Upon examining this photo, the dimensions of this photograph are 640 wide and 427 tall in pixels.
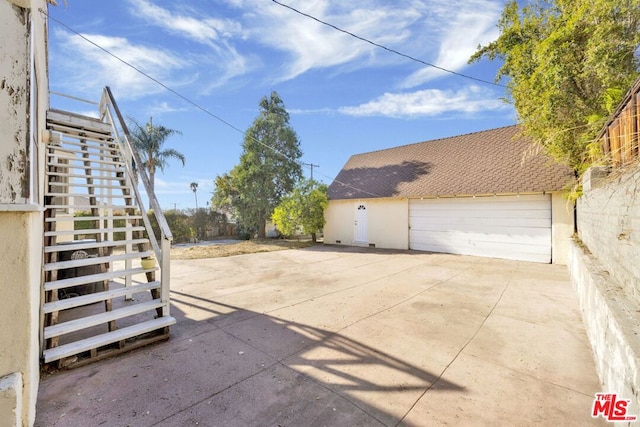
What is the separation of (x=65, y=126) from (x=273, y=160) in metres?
11.2

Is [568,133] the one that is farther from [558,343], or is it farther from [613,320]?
[613,320]

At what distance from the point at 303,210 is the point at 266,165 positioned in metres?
4.20

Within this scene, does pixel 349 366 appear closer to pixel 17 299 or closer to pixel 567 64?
pixel 17 299

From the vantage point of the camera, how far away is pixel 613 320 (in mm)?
2033

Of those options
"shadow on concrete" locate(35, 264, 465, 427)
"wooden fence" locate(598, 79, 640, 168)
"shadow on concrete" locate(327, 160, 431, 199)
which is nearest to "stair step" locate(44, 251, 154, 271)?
"shadow on concrete" locate(35, 264, 465, 427)

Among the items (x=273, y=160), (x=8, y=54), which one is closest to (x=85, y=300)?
(x=8, y=54)

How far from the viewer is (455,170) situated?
11164 mm

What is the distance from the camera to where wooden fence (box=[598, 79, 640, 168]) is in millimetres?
2665

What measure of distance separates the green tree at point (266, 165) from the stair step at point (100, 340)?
512 inches

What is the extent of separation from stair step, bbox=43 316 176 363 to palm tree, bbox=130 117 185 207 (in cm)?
1799

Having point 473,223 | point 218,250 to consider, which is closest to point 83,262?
point 218,250

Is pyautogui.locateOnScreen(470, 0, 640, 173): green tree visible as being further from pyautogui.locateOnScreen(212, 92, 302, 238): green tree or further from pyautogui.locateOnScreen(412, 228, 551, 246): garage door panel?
pyautogui.locateOnScreen(212, 92, 302, 238): green tree

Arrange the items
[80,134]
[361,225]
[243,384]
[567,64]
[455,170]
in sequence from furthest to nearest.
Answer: [361,225], [455,170], [567,64], [80,134], [243,384]

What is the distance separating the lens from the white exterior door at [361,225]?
1303 centimetres
